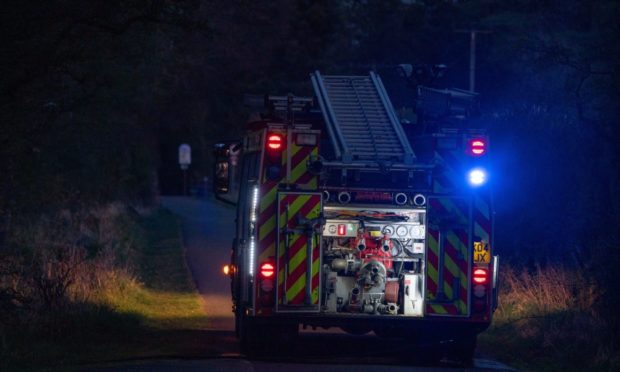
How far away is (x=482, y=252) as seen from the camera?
1273 cm

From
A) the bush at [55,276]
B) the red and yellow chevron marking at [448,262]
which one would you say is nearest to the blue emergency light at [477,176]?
the red and yellow chevron marking at [448,262]

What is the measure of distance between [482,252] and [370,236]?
1241 millimetres

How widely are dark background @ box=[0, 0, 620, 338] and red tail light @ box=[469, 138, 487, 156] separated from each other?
2.24 metres

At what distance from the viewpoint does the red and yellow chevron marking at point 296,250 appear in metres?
12.4

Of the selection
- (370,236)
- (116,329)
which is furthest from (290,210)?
(116,329)

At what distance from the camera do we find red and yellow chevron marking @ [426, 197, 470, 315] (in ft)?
41.2

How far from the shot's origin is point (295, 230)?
40.5 ft

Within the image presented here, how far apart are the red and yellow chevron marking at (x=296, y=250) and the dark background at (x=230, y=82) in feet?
10.6

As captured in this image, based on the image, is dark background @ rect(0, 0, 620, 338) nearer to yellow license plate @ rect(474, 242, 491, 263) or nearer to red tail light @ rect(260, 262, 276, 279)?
yellow license plate @ rect(474, 242, 491, 263)

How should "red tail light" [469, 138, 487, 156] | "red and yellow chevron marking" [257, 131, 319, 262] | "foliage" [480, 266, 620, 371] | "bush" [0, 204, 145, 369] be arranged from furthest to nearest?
1. "bush" [0, 204, 145, 369]
2. "foliage" [480, 266, 620, 371]
3. "red tail light" [469, 138, 487, 156]
4. "red and yellow chevron marking" [257, 131, 319, 262]

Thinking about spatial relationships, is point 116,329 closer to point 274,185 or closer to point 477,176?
point 274,185

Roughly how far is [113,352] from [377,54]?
32.7m

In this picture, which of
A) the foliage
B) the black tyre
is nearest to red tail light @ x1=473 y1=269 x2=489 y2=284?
the black tyre

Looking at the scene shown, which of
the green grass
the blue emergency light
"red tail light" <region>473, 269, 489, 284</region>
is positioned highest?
the blue emergency light
